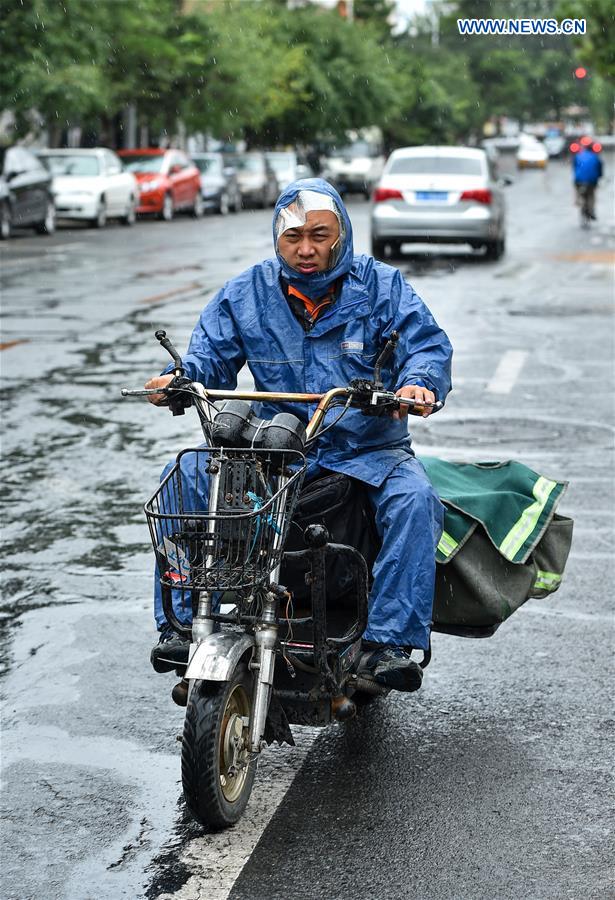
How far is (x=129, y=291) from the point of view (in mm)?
18281

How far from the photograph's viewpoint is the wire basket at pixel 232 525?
12.5ft

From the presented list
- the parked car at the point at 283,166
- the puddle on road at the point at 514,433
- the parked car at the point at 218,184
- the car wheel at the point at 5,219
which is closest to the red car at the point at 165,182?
the parked car at the point at 218,184

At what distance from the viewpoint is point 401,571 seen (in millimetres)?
4336

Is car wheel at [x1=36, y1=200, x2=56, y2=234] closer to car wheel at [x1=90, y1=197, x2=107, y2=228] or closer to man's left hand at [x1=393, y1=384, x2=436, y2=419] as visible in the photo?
Result: car wheel at [x1=90, y1=197, x2=107, y2=228]

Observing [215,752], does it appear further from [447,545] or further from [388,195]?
[388,195]

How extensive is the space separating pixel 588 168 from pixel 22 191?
442 inches

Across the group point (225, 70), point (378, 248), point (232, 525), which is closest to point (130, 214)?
point (378, 248)

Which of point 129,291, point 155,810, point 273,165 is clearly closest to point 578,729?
point 155,810

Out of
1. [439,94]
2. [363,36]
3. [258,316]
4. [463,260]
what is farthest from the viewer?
[439,94]

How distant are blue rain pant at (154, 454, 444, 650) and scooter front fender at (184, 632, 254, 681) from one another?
15.3 inches

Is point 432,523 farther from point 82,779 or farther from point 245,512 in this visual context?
point 82,779

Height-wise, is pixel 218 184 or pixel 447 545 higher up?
pixel 447 545

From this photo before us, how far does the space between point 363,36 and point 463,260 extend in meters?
42.7

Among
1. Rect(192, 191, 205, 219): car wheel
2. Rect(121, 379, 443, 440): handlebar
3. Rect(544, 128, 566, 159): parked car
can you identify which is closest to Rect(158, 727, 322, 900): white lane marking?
Rect(121, 379, 443, 440): handlebar
